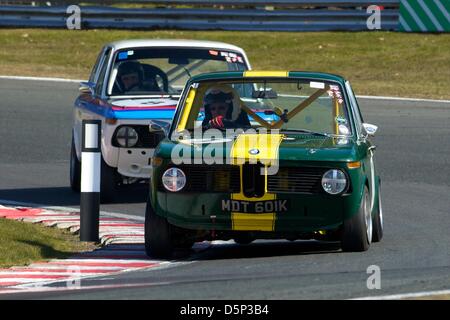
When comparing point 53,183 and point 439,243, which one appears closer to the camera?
point 439,243

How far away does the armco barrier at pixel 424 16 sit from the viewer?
25.8m

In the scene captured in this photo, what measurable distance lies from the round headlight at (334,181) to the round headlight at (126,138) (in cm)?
404

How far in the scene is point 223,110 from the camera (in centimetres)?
1043

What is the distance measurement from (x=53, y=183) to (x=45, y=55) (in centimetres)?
1258

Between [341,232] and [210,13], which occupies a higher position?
[210,13]

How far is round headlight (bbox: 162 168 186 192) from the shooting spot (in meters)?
9.40

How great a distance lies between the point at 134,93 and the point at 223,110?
337 cm
